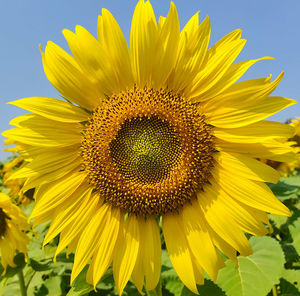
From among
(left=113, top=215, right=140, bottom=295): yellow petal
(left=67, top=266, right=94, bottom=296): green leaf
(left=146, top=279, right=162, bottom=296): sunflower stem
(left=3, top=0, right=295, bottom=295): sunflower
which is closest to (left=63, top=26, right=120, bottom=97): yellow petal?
(left=3, top=0, right=295, bottom=295): sunflower

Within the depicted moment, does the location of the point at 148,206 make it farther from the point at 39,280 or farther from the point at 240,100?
the point at 39,280

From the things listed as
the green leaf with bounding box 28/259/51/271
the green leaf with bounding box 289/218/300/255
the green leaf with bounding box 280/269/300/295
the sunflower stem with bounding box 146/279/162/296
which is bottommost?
the green leaf with bounding box 28/259/51/271

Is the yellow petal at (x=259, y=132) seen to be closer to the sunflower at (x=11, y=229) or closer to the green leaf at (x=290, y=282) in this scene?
the green leaf at (x=290, y=282)

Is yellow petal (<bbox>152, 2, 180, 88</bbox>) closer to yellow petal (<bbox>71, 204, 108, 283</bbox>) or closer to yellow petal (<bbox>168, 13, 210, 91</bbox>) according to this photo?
yellow petal (<bbox>168, 13, 210, 91</bbox>)

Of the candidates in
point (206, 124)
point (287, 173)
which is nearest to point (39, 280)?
point (206, 124)

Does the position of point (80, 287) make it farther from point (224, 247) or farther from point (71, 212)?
point (224, 247)

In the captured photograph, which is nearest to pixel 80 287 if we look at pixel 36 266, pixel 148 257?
pixel 148 257

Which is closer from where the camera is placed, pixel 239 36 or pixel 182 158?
pixel 239 36
